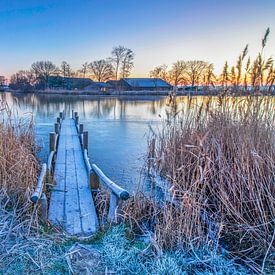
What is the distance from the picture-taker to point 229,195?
2.75 meters

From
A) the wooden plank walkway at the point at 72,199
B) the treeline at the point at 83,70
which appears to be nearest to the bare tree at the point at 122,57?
the treeline at the point at 83,70

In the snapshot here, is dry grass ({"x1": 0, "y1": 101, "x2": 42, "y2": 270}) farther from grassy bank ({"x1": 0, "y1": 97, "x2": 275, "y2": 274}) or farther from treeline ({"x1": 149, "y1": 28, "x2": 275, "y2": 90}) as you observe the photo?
treeline ({"x1": 149, "y1": 28, "x2": 275, "y2": 90})

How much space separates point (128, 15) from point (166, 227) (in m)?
16.4

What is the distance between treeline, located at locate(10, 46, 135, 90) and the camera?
162 ft

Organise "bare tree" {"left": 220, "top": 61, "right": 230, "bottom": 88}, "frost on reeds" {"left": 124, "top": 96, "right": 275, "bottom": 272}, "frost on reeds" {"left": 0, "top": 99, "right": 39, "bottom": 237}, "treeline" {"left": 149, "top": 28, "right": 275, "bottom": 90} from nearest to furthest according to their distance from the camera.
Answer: "frost on reeds" {"left": 124, "top": 96, "right": 275, "bottom": 272}
"frost on reeds" {"left": 0, "top": 99, "right": 39, "bottom": 237}
"treeline" {"left": 149, "top": 28, "right": 275, "bottom": 90}
"bare tree" {"left": 220, "top": 61, "right": 230, "bottom": 88}

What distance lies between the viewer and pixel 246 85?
337 centimetres

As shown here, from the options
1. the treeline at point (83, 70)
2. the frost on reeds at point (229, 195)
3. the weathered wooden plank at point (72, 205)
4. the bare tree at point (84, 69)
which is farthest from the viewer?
the bare tree at point (84, 69)

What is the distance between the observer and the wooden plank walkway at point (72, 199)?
9.34 feet

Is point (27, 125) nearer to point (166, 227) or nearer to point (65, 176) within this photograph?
point (65, 176)

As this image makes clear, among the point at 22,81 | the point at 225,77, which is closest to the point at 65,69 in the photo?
the point at 22,81

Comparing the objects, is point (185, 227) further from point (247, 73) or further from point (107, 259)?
point (247, 73)

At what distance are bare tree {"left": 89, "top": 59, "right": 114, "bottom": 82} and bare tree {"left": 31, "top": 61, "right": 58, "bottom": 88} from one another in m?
8.53

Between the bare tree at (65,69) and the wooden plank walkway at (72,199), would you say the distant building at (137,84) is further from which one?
the wooden plank walkway at (72,199)

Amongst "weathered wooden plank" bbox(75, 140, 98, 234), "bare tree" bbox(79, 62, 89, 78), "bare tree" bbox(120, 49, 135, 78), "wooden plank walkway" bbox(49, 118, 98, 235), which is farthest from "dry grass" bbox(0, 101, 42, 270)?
"bare tree" bbox(79, 62, 89, 78)
